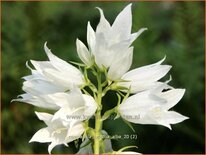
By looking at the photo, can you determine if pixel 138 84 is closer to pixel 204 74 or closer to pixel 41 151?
pixel 41 151

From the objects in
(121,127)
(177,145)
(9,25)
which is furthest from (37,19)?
(177,145)

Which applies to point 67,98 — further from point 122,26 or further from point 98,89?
point 122,26

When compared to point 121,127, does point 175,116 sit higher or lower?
higher

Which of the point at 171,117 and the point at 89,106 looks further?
the point at 171,117

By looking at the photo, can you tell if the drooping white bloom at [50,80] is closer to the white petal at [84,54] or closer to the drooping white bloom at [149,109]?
the white petal at [84,54]

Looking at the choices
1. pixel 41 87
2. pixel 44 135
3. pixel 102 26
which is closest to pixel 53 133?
pixel 44 135

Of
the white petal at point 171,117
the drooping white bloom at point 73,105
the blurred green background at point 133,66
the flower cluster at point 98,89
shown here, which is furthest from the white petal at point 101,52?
the blurred green background at point 133,66

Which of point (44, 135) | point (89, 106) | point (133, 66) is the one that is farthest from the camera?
point (133, 66)
